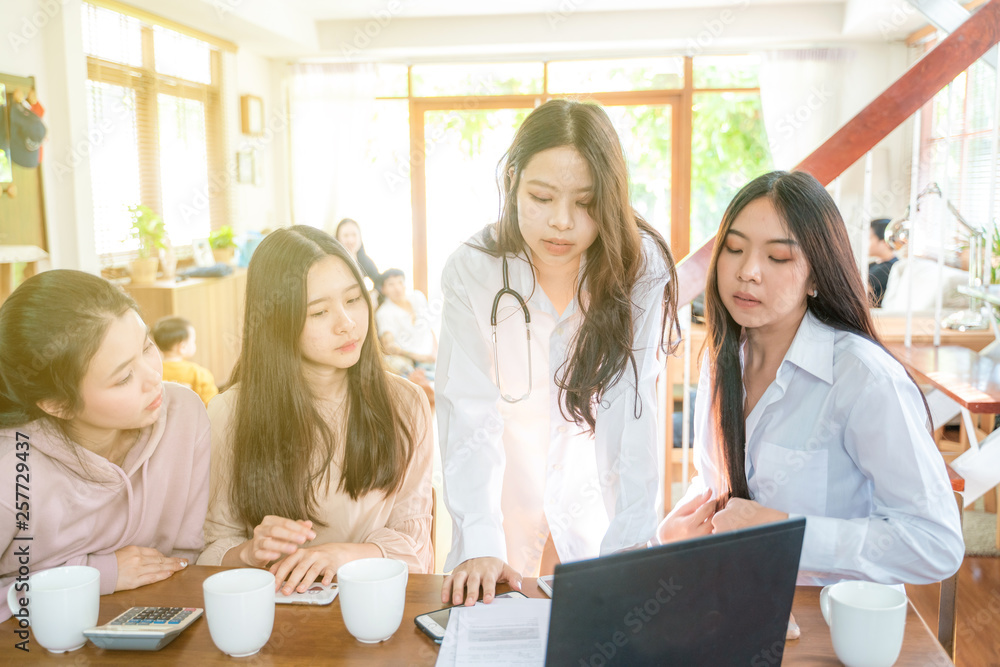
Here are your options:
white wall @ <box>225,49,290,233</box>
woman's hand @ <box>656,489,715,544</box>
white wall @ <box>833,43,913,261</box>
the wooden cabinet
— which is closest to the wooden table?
woman's hand @ <box>656,489,715,544</box>

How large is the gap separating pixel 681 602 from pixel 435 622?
389 mm

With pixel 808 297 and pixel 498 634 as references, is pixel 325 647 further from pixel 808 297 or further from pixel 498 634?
pixel 808 297

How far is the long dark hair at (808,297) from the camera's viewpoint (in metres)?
1.23

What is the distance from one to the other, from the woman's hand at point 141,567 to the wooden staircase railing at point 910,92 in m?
1.19

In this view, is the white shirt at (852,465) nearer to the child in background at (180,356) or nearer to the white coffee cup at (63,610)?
the white coffee cup at (63,610)

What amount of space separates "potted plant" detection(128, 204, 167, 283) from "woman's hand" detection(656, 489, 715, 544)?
4292mm

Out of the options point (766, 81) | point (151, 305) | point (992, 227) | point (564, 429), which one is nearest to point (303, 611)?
point (564, 429)

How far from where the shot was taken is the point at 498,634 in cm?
97

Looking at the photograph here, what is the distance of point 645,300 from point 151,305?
4.12m

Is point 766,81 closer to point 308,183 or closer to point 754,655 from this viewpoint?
point 308,183

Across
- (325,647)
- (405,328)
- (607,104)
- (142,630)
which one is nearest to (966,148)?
(607,104)

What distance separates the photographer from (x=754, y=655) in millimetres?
793

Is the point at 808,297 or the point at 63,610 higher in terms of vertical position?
the point at 808,297

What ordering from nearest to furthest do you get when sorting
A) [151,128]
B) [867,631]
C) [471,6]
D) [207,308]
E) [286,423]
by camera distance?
[867,631]
[286,423]
[207,308]
[151,128]
[471,6]
